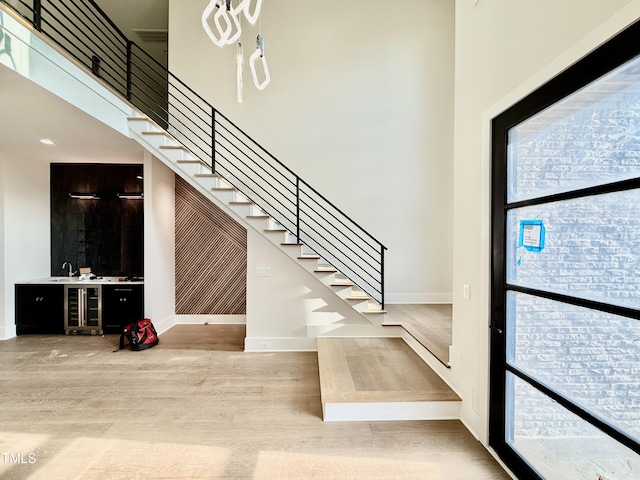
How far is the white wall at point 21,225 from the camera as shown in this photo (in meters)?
4.77

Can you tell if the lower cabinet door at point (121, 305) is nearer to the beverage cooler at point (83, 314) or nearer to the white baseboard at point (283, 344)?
the beverage cooler at point (83, 314)

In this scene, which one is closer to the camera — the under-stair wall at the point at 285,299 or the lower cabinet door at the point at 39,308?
the under-stair wall at the point at 285,299

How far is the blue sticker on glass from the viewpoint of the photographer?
6.06ft

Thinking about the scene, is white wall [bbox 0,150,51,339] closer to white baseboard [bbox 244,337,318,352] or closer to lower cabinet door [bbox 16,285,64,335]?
lower cabinet door [bbox 16,285,64,335]

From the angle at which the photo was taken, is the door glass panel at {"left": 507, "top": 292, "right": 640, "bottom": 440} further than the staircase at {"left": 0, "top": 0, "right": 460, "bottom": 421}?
No

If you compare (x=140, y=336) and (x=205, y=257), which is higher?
(x=205, y=257)

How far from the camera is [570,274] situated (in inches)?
65.2

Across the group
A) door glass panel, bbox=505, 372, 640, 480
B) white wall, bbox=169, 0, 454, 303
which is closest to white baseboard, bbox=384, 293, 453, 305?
white wall, bbox=169, 0, 454, 303

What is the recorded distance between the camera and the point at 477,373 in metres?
2.39

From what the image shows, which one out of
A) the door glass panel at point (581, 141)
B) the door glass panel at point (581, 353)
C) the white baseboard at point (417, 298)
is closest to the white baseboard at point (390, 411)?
the door glass panel at point (581, 353)

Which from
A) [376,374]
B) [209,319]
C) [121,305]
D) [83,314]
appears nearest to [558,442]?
[376,374]

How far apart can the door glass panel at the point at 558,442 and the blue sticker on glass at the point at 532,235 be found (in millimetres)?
842

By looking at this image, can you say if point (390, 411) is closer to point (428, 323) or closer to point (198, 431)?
point (198, 431)

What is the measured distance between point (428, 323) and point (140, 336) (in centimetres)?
388
